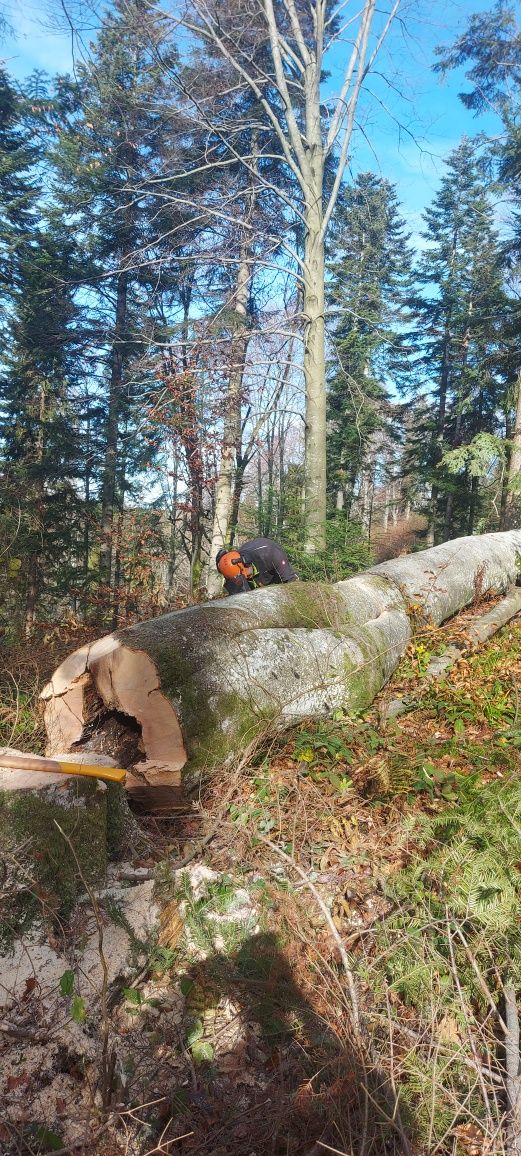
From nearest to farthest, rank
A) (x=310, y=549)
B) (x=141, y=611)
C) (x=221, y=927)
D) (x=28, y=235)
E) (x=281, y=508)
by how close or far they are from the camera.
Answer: (x=221, y=927) < (x=141, y=611) < (x=310, y=549) < (x=281, y=508) < (x=28, y=235)

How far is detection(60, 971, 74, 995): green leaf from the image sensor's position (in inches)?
78.6

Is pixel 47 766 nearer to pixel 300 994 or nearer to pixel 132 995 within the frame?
pixel 132 995

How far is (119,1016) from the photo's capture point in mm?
2062

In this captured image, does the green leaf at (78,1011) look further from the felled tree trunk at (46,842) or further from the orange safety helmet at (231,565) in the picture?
the orange safety helmet at (231,565)

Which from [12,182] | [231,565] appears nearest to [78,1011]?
[231,565]

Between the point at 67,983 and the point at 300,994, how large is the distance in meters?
0.88

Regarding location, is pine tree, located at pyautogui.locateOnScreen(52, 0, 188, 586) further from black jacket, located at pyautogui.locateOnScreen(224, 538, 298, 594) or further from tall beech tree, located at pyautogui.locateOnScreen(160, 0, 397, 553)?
black jacket, located at pyautogui.locateOnScreen(224, 538, 298, 594)

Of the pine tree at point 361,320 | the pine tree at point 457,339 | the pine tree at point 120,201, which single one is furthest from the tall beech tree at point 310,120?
the pine tree at point 457,339

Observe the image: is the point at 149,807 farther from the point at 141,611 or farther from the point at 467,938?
the point at 141,611

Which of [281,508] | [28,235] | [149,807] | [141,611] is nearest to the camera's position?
[149,807]

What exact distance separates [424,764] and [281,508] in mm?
6621

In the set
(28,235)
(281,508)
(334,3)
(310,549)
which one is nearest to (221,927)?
(310,549)

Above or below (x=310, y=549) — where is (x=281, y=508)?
above

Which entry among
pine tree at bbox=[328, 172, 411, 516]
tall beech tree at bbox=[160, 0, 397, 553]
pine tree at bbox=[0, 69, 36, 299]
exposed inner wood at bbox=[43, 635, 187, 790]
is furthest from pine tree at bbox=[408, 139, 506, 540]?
exposed inner wood at bbox=[43, 635, 187, 790]
